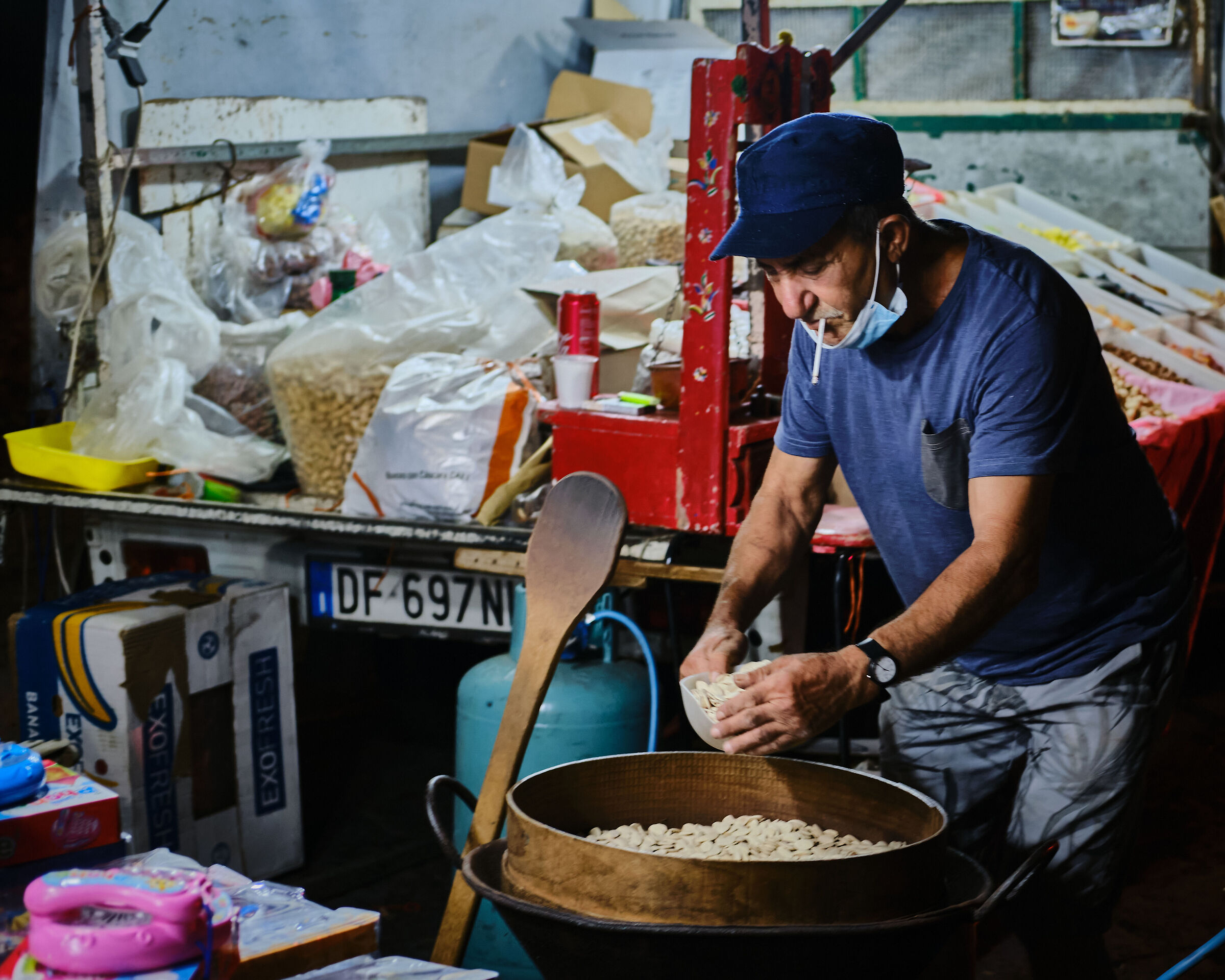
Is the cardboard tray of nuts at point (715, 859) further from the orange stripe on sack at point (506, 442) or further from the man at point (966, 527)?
the orange stripe on sack at point (506, 442)

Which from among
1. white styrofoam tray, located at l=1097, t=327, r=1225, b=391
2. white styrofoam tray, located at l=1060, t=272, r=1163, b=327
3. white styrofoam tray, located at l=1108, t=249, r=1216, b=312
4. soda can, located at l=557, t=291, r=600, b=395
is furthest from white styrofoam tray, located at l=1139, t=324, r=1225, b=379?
soda can, located at l=557, t=291, r=600, b=395

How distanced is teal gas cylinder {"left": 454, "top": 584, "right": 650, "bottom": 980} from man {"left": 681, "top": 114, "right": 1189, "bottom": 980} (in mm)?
688

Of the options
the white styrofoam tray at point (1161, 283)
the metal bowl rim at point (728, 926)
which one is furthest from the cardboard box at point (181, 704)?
the white styrofoam tray at point (1161, 283)

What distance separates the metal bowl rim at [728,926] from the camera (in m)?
1.26

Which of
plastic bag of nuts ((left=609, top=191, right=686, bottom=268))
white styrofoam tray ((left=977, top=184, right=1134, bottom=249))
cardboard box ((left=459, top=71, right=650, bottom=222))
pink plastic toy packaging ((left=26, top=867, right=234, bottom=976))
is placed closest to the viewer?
pink plastic toy packaging ((left=26, top=867, right=234, bottom=976))

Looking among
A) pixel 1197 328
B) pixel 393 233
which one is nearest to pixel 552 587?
pixel 393 233

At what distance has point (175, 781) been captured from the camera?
298 cm

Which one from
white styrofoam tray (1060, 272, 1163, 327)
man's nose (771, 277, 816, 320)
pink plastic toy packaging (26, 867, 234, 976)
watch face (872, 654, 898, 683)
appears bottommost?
pink plastic toy packaging (26, 867, 234, 976)

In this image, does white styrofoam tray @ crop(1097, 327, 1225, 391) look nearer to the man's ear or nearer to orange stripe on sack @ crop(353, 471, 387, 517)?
orange stripe on sack @ crop(353, 471, 387, 517)

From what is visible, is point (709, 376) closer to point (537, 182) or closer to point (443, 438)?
point (443, 438)

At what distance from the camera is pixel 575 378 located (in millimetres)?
2799

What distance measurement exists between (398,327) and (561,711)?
3.63ft

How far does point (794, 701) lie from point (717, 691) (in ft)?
0.53

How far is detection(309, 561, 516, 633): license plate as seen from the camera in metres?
Result: 2.87
